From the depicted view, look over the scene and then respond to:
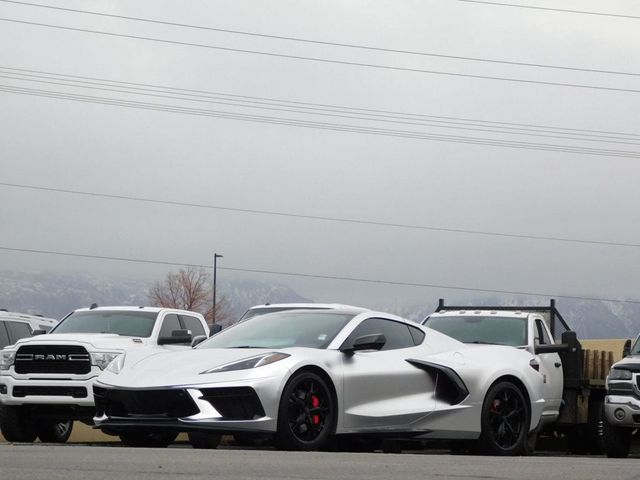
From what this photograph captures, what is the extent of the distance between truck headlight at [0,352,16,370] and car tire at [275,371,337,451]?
6667 millimetres

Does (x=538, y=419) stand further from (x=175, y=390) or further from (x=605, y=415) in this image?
(x=175, y=390)

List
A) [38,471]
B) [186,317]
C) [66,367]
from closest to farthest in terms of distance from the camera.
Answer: [38,471]
[66,367]
[186,317]

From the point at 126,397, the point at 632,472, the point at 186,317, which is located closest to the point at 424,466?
the point at 632,472

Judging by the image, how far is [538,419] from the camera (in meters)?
15.3

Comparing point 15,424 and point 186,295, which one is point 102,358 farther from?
point 186,295

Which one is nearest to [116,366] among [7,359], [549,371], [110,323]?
[7,359]

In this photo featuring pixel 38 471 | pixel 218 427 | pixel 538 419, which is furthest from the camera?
pixel 538 419

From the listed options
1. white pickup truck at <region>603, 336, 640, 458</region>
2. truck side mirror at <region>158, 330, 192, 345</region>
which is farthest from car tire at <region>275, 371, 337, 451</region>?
truck side mirror at <region>158, 330, 192, 345</region>

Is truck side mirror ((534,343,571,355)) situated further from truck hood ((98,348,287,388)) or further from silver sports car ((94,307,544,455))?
truck hood ((98,348,287,388))

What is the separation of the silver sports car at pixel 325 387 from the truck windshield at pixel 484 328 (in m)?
2.67

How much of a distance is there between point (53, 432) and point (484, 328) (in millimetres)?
5862

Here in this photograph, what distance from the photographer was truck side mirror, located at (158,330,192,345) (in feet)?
61.1

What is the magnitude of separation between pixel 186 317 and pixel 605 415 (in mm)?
6686

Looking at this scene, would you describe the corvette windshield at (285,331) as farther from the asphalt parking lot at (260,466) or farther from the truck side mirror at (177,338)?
the truck side mirror at (177,338)
